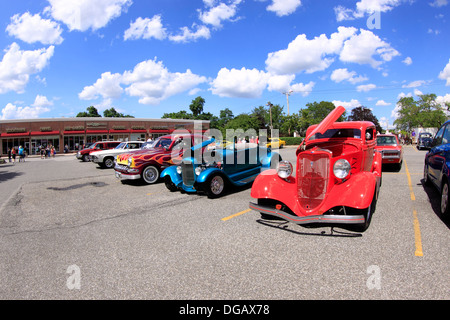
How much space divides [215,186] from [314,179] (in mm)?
3362

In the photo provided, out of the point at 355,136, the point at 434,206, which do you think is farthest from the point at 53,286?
the point at 434,206

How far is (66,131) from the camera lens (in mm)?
43438

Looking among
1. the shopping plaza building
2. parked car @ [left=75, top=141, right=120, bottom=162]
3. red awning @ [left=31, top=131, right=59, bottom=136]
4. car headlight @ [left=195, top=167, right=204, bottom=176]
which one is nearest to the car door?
car headlight @ [left=195, top=167, right=204, bottom=176]

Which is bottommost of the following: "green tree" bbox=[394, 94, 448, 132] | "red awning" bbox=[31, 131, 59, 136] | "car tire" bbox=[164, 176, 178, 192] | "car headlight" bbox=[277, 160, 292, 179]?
"car tire" bbox=[164, 176, 178, 192]

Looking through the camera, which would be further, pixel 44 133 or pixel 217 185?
pixel 44 133

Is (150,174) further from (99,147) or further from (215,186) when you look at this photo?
(99,147)

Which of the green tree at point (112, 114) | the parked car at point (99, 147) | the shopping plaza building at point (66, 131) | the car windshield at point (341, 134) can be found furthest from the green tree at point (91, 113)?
the car windshield at point (341, 134)

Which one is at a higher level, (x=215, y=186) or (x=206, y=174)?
(x=206, y=174)

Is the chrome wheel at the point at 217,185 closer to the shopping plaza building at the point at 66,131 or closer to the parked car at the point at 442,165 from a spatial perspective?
the parked car at the point at 442,165

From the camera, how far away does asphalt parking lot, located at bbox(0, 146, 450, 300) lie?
285 cm

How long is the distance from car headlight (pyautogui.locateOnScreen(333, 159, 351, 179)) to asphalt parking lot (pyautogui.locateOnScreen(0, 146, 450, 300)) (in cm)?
94

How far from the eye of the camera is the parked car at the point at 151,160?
990cm

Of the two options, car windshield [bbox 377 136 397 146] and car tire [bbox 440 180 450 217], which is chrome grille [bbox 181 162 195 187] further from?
car windshield [bbox 377 136 397 146]

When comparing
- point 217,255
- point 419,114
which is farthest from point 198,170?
point 419,114
